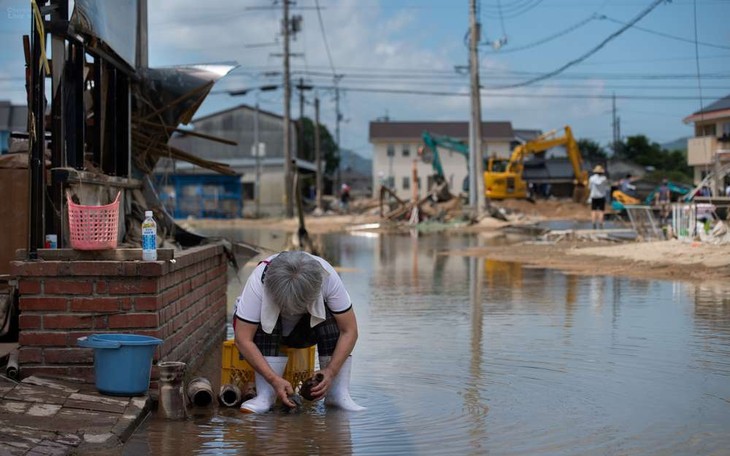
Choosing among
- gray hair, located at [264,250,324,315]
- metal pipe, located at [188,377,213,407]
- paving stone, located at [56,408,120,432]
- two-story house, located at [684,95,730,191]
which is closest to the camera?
paving stone, located at [56,408,120,432]

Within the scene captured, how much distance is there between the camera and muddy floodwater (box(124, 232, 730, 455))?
5531mm

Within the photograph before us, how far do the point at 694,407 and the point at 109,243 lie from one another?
4.01 metres

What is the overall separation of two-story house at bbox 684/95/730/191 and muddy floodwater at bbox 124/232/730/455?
788 cm

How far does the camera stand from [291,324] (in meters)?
6.17

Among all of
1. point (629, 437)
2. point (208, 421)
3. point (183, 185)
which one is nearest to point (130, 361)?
point (208, 421)

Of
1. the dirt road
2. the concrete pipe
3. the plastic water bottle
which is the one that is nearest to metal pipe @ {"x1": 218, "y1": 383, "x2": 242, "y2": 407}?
the concrete pipe

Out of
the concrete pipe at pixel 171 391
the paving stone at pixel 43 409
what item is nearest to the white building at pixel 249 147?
the concrete pipe at pixel 171 391

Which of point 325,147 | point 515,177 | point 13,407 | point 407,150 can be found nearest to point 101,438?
point 13,407

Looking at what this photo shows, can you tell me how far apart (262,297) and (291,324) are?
0.29 metres

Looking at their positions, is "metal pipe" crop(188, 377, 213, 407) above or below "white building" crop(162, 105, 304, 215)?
below

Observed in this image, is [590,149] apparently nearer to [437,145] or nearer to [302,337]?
[437,145]

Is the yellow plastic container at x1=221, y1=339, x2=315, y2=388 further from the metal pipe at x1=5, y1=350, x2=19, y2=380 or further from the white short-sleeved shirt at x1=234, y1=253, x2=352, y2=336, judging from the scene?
the metal pipe at x1=5, y1=350, x2=19, y2=380

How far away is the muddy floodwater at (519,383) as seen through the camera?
553cm

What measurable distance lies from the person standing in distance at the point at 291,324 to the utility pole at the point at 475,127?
32668 millimetres
